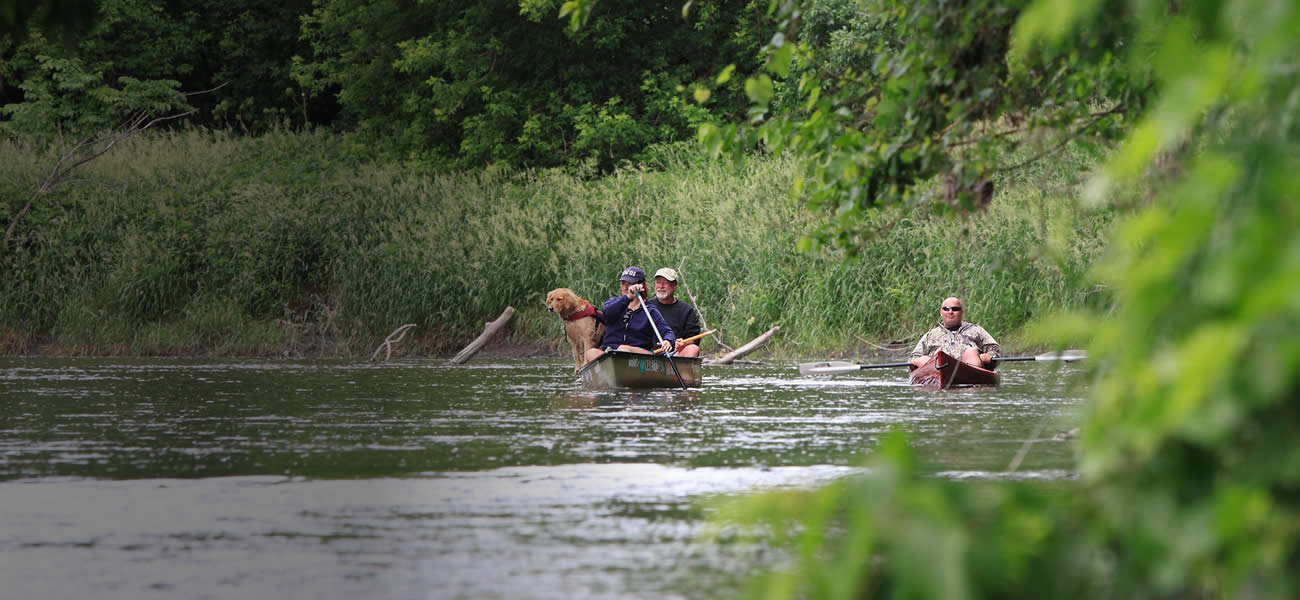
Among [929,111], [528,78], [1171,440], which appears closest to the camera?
[1171,440]

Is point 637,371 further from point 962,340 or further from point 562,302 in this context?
point 962,340

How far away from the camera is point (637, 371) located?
58.4 ft

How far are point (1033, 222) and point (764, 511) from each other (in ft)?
64.3

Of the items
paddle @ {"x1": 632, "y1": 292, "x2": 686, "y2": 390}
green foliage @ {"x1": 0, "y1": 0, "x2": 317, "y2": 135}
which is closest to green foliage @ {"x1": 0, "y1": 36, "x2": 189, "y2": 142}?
green foliage @ {"x1": 0, "y1": 0, "x2": 317, "y2": 135}

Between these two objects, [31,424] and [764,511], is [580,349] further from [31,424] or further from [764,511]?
[764,511]

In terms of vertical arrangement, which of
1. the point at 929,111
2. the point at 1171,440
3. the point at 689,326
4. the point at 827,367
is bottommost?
the point at 827,367

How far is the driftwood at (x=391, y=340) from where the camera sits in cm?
2600

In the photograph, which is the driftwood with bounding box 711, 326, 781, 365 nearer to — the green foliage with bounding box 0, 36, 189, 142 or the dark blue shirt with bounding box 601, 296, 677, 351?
the dark blue shirt with bounding box 601, 296, 677, 351

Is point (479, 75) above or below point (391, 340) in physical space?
above

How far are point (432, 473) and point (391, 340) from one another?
17426 millimetres

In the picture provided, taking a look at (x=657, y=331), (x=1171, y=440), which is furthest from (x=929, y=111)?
(x=657, y=331)

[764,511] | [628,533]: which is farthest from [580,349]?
[764,511]

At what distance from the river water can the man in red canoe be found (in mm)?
681

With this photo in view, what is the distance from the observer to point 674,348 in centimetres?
1838
